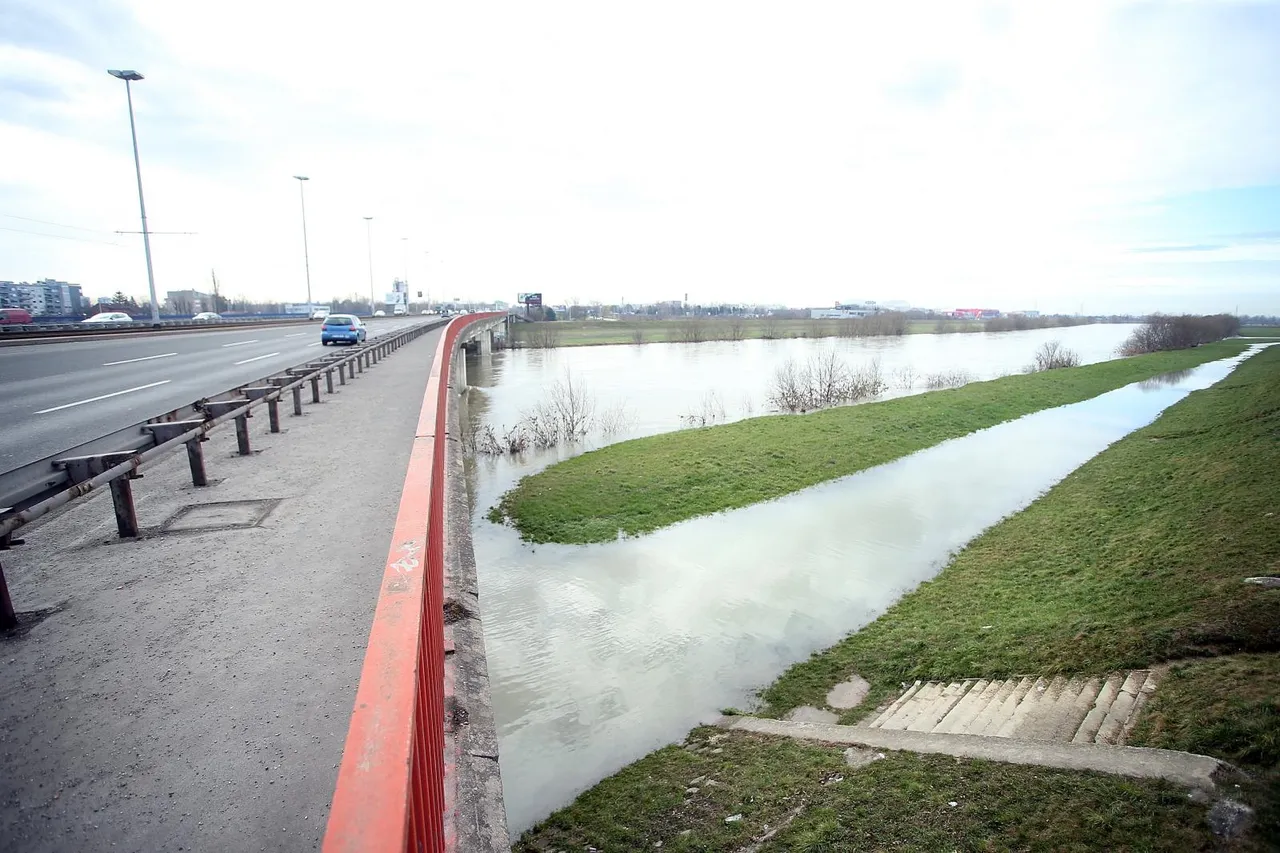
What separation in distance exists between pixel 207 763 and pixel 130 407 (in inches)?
422

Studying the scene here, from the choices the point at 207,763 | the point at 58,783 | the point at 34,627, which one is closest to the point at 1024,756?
the point at 207,763

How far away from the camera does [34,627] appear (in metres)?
4.58

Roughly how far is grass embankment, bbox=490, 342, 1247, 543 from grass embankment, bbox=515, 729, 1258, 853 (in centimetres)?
814

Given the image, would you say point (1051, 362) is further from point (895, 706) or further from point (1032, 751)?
point (1032, 751)

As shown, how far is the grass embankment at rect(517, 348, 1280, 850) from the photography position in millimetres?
4906

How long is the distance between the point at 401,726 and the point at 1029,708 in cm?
752

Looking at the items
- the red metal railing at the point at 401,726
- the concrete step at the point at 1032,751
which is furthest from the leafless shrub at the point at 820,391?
the red metal railing at the point at 401,726

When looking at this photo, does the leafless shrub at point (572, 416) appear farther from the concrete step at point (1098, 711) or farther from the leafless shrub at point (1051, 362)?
the leafless shrub at point (1051, 362)

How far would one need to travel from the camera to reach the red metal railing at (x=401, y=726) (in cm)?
166

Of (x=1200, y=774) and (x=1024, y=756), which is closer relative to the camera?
(x=1200, y=774)

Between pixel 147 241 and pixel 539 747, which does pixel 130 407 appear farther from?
pixel 147 241

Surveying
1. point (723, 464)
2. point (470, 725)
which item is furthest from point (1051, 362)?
point (470, 725)

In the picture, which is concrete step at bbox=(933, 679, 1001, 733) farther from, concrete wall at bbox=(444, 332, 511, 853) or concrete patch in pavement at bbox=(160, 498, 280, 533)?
concrete patch in pavement at bbox=(160, 498, 280, 533)

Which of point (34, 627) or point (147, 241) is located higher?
point (147, 241)
